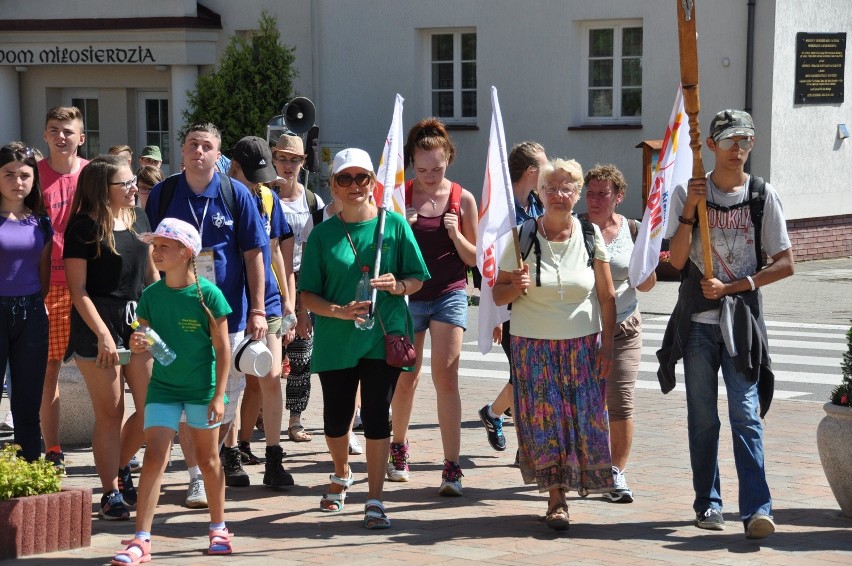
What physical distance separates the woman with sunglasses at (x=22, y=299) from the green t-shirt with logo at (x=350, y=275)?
1.42 m

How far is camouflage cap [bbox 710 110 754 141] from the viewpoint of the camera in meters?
6.66

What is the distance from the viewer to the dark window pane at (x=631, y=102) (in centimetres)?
2241

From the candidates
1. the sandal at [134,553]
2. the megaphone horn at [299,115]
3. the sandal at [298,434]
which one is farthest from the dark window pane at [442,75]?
the sandal at [134,553]

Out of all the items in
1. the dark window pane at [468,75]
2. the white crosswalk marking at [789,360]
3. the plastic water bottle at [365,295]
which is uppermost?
the dark window pane at [468,75]

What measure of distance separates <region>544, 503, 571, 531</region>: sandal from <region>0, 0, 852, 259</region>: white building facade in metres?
15.3

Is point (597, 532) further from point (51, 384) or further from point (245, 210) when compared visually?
point (51, 384)

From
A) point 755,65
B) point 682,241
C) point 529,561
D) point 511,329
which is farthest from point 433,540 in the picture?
point 755,65

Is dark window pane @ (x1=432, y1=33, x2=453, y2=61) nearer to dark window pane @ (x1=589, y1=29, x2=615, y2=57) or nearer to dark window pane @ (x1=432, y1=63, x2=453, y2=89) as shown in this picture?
dark window pane @ (x1=432, y1=63, x2=453, y2=89)

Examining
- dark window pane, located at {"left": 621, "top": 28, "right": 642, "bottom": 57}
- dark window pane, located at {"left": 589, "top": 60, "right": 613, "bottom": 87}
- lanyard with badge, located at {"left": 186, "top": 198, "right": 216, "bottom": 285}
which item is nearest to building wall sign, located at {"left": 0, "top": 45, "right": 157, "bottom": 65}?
dark window pane, located at {"left": 589, "top": 60, "right": 613, "bottom": 87}

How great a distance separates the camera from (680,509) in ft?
23.6

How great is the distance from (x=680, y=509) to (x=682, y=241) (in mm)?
1464

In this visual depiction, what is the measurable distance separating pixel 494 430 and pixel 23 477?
11.4 ft

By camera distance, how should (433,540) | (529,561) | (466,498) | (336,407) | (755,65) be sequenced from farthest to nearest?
(755,65) < (466,498) < (336,407) < (433,540) < (529,561)

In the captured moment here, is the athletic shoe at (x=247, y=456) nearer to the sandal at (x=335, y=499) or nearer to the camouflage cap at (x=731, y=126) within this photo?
the sandal at (x=335, y=499)
